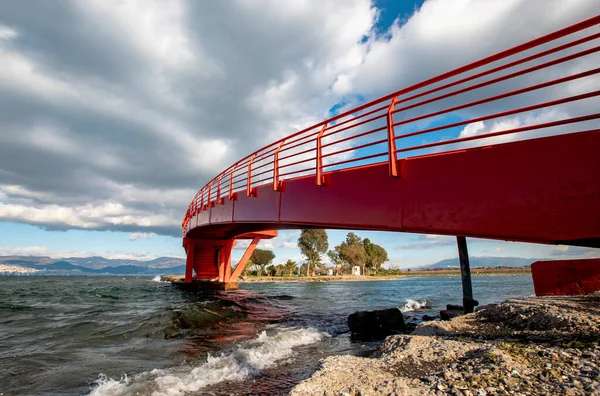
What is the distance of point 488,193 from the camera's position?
5242 mm

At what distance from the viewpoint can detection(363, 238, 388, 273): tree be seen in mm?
117000

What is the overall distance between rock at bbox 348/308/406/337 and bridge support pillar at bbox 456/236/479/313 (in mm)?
4790

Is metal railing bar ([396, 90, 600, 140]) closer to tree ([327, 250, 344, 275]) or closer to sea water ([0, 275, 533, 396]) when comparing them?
sea water ([0, 275, 533, 396])

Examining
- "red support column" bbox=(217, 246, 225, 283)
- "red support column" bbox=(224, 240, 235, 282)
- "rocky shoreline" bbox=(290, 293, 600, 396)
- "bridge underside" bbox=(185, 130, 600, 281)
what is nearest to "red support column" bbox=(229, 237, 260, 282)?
"red support column" bbox=(224, 240, 235, 282)

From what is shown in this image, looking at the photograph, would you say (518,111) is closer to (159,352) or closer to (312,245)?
(159,352)

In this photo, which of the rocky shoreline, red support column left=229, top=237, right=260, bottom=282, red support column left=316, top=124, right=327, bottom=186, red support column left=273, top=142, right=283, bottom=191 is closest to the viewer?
the rocky shoreline

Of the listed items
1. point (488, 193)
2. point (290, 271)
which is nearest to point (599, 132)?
point (488, 193)

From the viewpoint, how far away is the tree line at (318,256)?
3893 inches

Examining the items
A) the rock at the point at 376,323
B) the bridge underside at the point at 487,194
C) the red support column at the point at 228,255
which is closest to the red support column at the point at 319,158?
the bridge underside at the point at 487,194

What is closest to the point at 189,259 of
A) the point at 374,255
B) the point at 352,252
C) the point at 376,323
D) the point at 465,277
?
the point at 376,323

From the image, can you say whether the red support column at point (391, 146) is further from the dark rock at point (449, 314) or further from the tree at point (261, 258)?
the tree at point (261, 258)

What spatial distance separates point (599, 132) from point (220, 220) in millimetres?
15549

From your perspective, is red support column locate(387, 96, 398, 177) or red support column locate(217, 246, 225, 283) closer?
red support column locate(387, 96, 398, 177)

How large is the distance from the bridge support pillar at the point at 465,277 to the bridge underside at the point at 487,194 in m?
10.8
